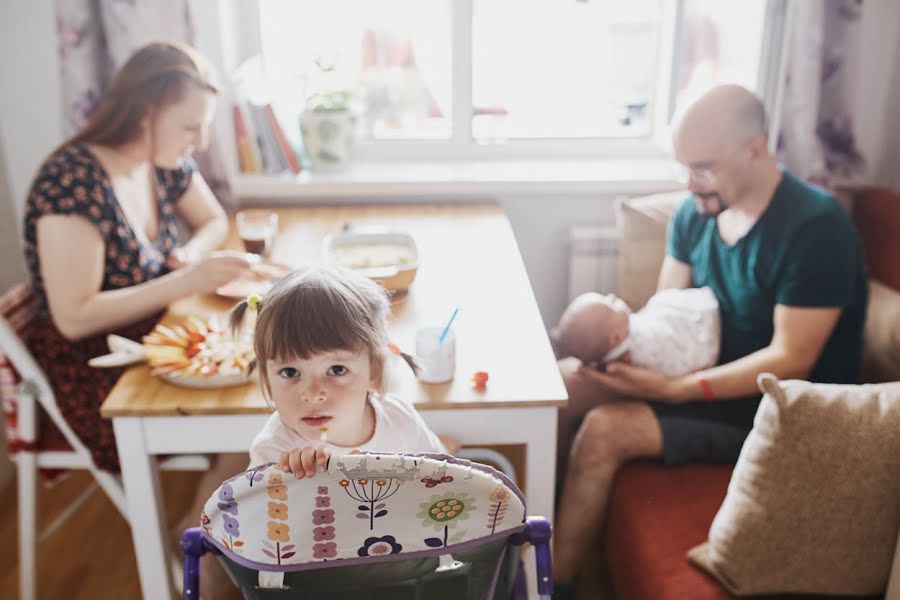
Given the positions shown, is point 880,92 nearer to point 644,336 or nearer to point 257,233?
point 644,336

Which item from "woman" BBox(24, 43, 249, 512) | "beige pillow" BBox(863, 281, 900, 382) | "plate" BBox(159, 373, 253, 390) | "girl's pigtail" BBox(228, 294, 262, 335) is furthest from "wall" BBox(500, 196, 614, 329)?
"girl's pigtail" BBox(228, 294, 262, 335)

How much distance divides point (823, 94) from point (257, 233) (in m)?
1.67

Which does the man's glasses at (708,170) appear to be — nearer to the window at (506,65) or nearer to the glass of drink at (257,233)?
the window at (506,65)

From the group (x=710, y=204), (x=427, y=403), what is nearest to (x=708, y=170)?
(x=710, y=204)

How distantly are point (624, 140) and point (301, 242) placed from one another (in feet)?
4.03

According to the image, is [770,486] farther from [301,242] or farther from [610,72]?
[610,72]

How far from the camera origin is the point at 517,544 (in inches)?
43.0

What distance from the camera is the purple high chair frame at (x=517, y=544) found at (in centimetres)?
107

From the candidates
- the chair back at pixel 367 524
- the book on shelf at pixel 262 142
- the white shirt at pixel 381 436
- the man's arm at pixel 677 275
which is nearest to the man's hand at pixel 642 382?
the man's arm at pixel 677 275

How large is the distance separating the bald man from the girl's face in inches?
31.4

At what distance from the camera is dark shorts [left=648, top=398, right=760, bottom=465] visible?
1782mm

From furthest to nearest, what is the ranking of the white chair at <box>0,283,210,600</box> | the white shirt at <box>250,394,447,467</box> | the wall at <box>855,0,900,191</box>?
the wall at <box>855,0,900,191</box>, the white chair at <box>0,283,210,600</box>, the white shirt at <box>250,394,447,467</box>

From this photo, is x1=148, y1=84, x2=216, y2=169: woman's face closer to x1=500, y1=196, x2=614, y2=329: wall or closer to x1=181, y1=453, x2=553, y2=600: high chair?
x1=500, y1=196, x2=614, y2=329: wall

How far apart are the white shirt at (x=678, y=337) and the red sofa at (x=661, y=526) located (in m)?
0.23
